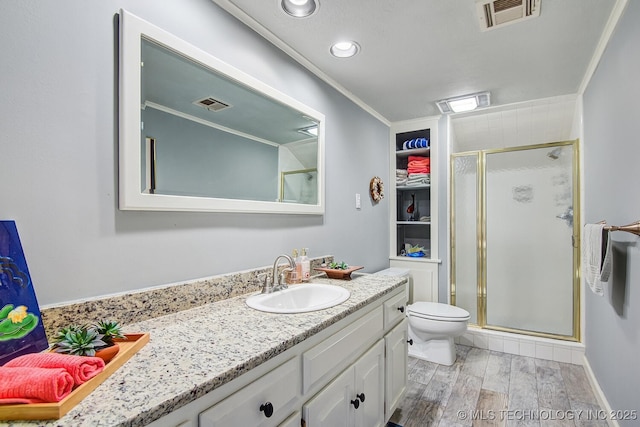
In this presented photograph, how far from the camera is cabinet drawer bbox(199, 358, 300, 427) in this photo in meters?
0.73

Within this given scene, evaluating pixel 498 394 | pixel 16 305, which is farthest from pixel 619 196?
pixel 16 305

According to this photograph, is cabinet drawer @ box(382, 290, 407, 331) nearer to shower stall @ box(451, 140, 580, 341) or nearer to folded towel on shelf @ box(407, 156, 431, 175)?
shower stall @ box(451, 140, 580, 341)

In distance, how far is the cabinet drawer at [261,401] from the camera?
73 centimetres

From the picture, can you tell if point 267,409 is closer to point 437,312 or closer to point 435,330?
point 435,330

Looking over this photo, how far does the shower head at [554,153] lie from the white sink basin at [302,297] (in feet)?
7.57

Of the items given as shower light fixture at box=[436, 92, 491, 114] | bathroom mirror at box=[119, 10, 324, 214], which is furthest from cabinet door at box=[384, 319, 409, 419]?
shower light fixture at box=[436, 92, 491, 114]

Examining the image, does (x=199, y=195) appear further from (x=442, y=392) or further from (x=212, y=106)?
(x=442, y=392)

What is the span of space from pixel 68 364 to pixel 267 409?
48cm

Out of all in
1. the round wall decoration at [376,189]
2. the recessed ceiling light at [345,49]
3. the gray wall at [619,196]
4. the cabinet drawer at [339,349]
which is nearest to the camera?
the cabinet drawer at [339,349]

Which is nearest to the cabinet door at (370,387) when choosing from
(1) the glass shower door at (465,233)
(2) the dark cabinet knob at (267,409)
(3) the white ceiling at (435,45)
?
(2) the dark cabinet knob at (267,409)

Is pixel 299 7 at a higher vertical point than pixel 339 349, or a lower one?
higher

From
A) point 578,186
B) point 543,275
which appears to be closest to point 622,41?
point 578,186

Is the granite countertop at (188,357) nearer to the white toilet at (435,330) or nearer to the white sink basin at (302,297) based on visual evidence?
the white sink basin at (302,297)

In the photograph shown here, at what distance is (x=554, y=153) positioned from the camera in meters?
2.65
